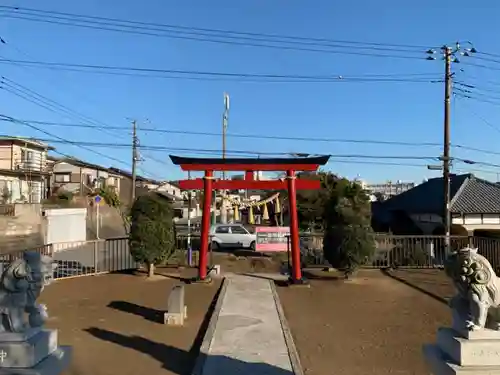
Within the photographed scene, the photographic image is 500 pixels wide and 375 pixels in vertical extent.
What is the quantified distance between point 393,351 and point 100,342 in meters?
4.97

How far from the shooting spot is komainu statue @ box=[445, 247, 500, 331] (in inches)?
168

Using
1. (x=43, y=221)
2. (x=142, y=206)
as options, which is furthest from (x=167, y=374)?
(x=43, y=221)

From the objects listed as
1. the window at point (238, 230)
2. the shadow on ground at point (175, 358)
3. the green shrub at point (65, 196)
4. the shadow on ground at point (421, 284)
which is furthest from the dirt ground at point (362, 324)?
the green shrub at point (65, 196)

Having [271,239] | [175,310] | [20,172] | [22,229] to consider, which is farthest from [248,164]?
[20,172]

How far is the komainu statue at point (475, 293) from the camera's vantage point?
14.0 ft

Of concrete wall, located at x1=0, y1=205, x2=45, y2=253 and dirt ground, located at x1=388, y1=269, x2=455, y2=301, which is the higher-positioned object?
concrete wall, located at x1=0, y1=205, x2=45, y2=253

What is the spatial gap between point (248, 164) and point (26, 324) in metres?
11.0

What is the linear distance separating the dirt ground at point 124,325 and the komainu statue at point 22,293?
263 cm

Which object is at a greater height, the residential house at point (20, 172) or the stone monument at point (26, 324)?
the residential house at point (20, 172)

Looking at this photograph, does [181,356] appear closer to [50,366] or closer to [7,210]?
[50,366]

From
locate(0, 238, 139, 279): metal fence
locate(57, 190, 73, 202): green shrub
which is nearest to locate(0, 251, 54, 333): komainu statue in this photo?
locate(0, 238, 139, 279): metal fence

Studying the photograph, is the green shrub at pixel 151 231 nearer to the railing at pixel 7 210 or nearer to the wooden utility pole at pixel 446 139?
the wooden utility pole at pixel 446 139

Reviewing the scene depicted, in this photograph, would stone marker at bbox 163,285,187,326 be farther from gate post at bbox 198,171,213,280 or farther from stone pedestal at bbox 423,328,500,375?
stone pedestal at bbox 423,328,500,375

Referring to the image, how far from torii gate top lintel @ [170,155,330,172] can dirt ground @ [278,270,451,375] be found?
3728mm
